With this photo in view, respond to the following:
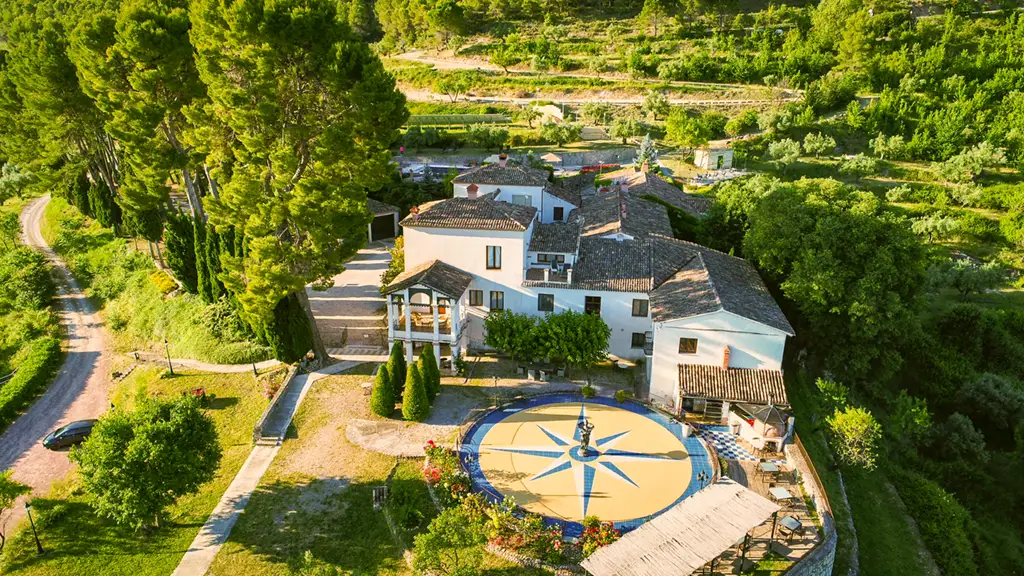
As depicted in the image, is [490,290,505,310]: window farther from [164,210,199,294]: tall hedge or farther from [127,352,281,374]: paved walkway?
[164,210,199,294]: tall hedge

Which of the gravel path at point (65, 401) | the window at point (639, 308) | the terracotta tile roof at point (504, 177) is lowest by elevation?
the gravel path at point (65, 401)

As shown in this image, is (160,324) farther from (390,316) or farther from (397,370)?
(397,370)

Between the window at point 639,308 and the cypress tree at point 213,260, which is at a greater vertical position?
the cypress tree at point 213,260

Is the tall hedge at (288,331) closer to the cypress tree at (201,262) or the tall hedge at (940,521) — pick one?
→ the cypress tree at (201,262)

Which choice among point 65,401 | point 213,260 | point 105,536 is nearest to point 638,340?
point 213,260

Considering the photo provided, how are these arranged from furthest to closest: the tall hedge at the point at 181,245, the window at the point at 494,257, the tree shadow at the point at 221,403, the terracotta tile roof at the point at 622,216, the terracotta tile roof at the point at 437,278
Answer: the terracotta tile roof at the point at 622,216, the tall hedge at the point at 181,245, the window at the point at 494,257, the terracotta tile roof at the point at 437,278, the tree shadow at the point at 221,403

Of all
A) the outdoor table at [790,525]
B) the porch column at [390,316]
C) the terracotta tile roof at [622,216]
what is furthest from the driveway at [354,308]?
the outdoor table at [790,525]

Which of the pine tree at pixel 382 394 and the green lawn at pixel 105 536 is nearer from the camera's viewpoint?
the green lawn at pixel 105 536
